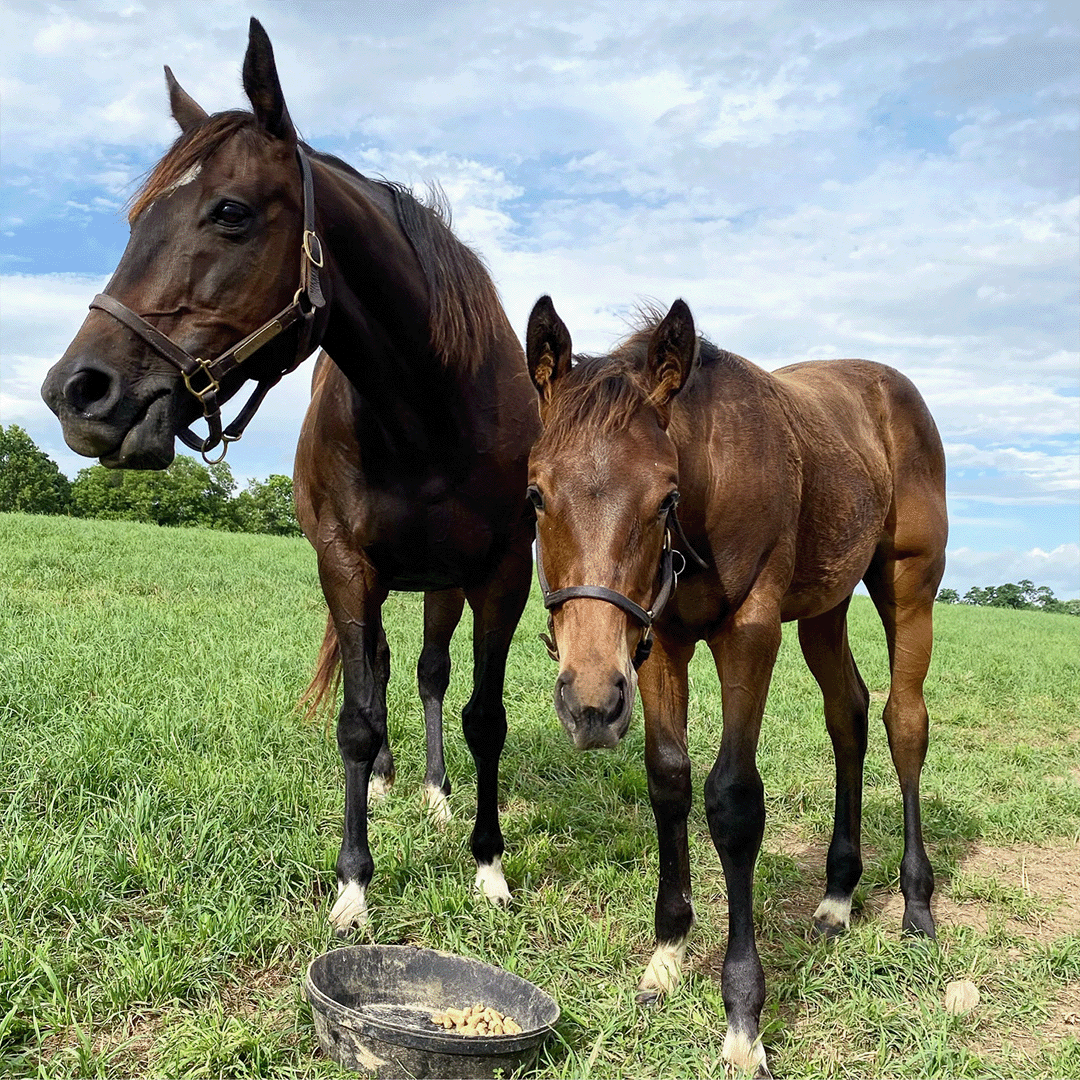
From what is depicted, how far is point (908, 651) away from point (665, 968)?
6.75ft

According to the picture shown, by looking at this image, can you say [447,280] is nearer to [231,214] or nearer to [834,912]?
[231,214]

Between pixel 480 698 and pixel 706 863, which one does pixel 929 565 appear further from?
pixel 480 698

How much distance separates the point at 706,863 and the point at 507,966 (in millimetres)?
1595

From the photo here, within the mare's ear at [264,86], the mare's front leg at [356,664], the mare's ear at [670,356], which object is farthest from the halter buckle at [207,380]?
the mare's ear at [670,356]

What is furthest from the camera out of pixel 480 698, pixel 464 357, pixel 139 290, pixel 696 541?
pixel 480 698

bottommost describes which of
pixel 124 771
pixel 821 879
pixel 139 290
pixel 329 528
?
pixel 821 879

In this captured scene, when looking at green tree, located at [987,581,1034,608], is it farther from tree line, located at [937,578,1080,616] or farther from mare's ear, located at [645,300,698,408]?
mare's ear, located at [645,300,698,408]

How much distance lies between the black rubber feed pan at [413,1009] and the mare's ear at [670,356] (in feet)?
6.36

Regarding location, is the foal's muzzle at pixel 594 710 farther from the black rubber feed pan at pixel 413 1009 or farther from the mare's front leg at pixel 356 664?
the mare's front leg at pixel 356 664

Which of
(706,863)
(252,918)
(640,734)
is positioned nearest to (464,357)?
(252,918)

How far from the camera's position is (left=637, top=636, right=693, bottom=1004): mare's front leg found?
3.43 m

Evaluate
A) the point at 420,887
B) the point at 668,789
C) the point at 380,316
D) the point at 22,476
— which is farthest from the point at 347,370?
the point at 22,476

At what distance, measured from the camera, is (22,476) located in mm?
51125

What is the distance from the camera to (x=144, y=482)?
154ft
